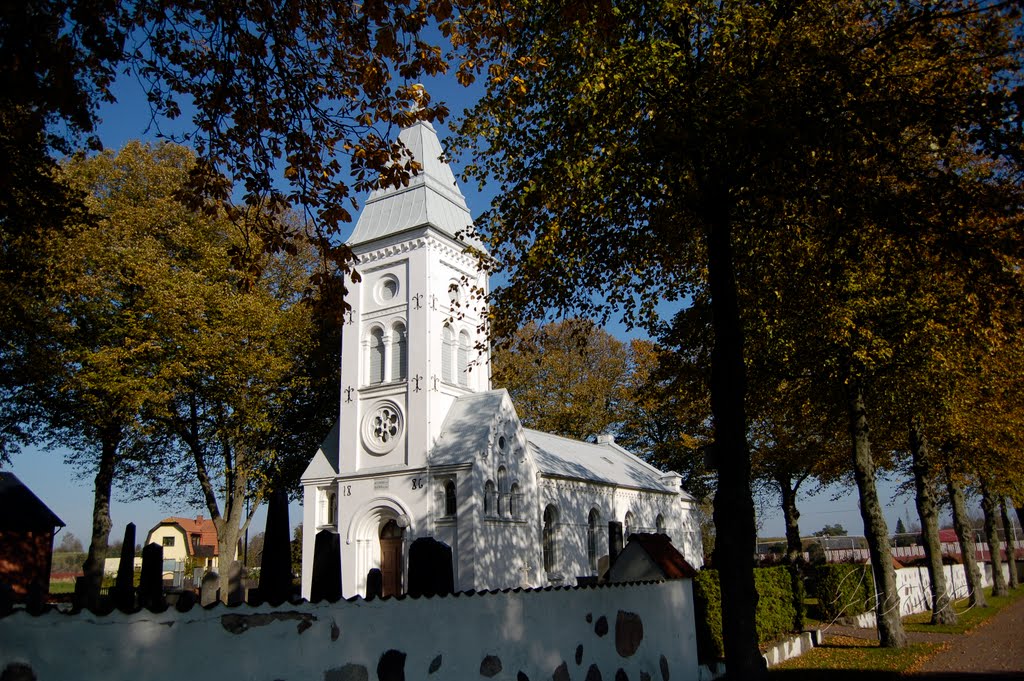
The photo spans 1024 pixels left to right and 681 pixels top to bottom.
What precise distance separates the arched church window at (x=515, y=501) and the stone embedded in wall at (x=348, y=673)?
21.9m

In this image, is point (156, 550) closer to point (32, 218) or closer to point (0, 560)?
point (32, 218)

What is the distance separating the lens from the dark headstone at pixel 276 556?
20.8ft

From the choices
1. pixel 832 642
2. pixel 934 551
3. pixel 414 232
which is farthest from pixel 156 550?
pixel 414 232

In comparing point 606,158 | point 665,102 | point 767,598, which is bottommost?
point 767,598

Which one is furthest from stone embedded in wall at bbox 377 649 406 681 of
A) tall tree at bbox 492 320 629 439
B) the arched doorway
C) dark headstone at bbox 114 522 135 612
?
tall tree at bbox 492 320 629 439

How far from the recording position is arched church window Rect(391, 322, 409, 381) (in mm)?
29031

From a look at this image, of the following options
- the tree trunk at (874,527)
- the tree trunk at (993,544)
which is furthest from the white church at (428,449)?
the tree trunk at (993,544)

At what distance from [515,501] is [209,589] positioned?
21916 millimetres

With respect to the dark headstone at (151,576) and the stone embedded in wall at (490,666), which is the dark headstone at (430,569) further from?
the dark headstone at (151,576)

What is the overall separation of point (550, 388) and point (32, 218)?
36652 mm

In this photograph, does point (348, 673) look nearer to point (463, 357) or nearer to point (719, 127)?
point (719, 127)

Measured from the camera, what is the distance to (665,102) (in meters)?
9.77

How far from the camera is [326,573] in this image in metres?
6.73

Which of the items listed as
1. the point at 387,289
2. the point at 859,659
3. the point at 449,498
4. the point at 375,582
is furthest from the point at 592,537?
the point at 375,582
